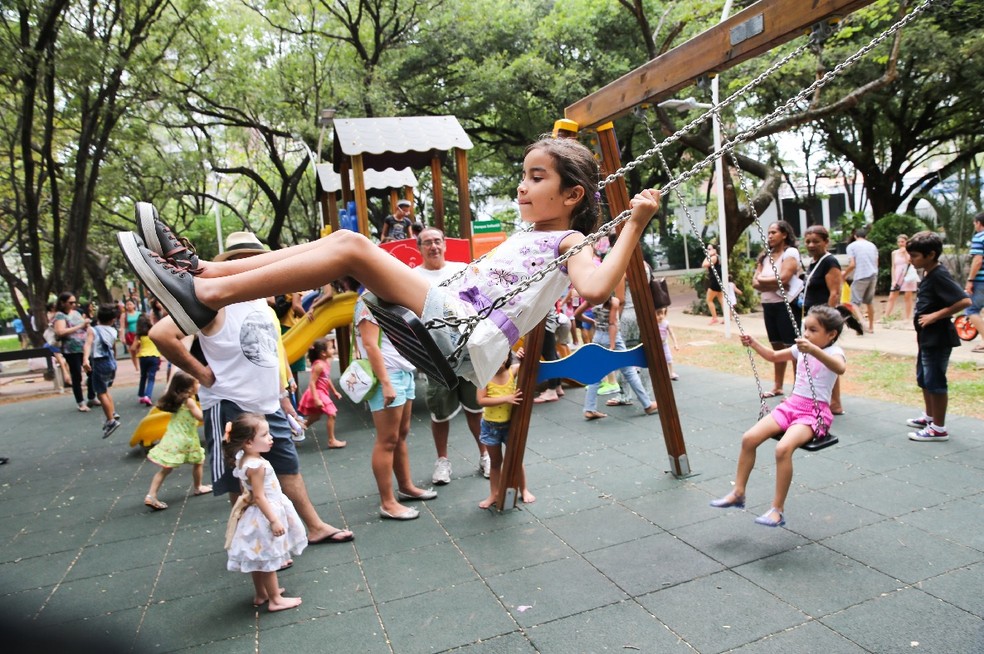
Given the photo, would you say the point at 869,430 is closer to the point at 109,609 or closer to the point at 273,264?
the point at 273,264

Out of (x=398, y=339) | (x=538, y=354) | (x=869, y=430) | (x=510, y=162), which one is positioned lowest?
(x=869, y=430)

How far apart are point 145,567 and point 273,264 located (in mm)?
2551

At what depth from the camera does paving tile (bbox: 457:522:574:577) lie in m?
3.59

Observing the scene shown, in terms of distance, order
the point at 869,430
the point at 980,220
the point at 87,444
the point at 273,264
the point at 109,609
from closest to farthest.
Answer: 1. the point at 273,264
2. the point at 109,609
3. the point at 869,430
4. the point at 87,444
5. the point at 980,220

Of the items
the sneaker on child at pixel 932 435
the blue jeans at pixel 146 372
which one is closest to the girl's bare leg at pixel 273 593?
the sneaker on child at pixel 932 435

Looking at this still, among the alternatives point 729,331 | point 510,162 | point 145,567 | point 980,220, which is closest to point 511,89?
point 510,162

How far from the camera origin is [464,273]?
9.53 feet

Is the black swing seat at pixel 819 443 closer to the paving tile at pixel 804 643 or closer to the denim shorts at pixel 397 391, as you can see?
the paving tile at pixel 804 643

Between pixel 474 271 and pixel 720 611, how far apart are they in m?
1.82

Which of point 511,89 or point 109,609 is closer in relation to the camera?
point 109,609

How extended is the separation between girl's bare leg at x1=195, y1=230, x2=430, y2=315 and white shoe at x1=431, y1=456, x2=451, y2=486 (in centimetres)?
283

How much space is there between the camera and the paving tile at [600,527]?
12.5 ft

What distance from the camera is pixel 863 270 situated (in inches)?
437

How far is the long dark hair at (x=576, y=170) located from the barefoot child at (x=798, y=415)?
126 cm
